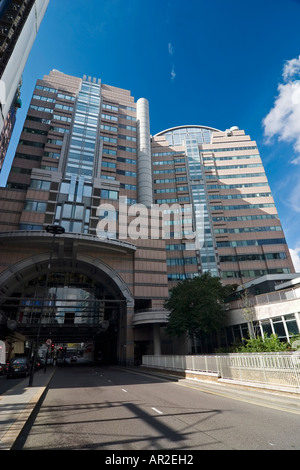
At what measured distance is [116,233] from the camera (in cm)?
4600

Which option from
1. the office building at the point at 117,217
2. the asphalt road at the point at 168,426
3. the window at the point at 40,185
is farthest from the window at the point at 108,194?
the asphalt road at the point at 168,426

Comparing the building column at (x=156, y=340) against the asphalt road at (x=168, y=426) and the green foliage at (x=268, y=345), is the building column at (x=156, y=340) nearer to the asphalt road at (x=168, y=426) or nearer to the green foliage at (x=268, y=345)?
the green foliage at (x=268, y=345)

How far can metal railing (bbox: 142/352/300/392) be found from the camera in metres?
9.59

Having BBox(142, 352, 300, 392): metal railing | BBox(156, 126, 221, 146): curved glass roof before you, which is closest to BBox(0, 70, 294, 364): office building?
BBox(156, 126, 221, 146): curved glass roof

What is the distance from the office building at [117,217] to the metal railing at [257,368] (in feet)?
58.7

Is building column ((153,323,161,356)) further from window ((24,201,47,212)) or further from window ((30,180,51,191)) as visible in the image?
window ((30,180,51,191))

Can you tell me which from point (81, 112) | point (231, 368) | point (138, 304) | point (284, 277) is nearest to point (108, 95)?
point (81, 112)

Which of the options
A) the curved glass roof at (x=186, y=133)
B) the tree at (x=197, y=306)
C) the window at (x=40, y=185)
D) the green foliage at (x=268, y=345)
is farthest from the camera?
the curved glass roof at (x=186, y=133)

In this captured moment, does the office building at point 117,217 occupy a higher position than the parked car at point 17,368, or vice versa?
the office building at point 117,217

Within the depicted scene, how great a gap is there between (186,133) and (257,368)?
278 ft

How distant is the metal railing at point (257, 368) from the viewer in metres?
9.59

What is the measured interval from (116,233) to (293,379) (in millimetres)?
38949

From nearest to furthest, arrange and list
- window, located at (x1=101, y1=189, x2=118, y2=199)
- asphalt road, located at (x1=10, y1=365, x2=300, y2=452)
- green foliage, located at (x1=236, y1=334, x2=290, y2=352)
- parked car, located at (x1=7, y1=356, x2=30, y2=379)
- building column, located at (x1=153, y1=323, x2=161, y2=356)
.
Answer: asphalt road, located at (x1=10, y1=365, x2=300, y2=452) → green foliage, located at (x1=236, y1=334, x2=290, y2=352) → parked car, located at (x1=7, y1=356, x2=30, y2=379) → building column, located at (x1=153, y1=323, x2=161, y2=356) → window, located at (x1=101, y1=189, x2=118, y2=199)

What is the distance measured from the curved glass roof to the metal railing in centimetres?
7837
